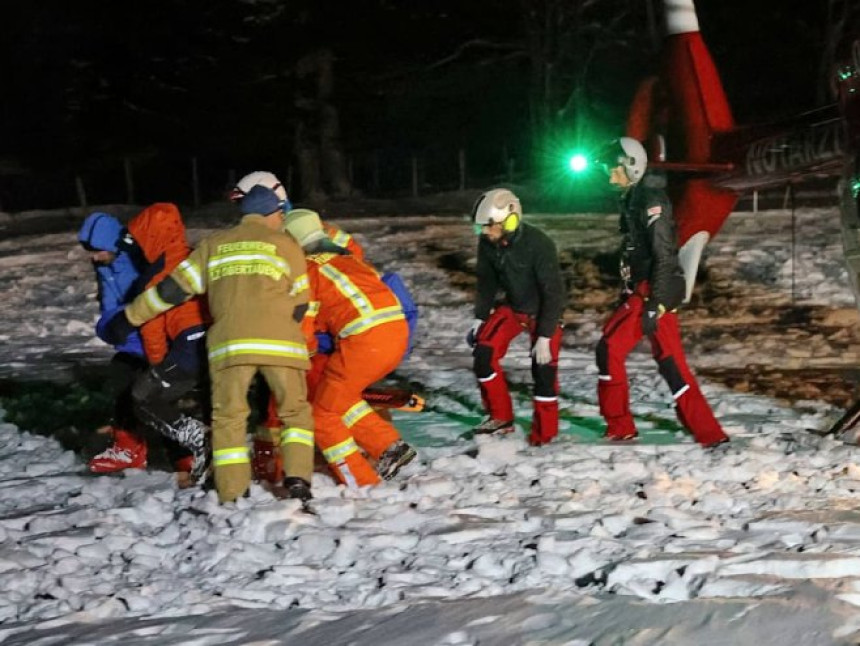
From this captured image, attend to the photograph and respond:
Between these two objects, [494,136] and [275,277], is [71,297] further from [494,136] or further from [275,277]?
[494,136]

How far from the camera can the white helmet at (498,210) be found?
7.66 m

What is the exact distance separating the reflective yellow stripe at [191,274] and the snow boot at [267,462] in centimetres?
120

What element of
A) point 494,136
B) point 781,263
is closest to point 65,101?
point 494,136

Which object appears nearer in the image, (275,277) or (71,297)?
(275,277)

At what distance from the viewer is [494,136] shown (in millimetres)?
42375

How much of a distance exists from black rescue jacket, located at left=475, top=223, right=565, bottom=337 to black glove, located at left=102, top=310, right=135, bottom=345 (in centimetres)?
252

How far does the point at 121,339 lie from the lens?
6727mm

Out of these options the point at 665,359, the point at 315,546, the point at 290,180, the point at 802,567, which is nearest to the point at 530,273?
the point at 665,359

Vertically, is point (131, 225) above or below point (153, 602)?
above

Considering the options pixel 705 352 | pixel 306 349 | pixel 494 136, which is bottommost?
pixel 705 352

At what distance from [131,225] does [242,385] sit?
1486 mm

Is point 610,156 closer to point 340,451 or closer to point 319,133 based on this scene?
point 340,451

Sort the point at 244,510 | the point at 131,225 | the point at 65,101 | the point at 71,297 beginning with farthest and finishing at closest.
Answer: the point at 65,101, the point at 71,297, the point at 131,225, the point at 244,510

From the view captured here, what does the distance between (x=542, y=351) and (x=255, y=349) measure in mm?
2395
